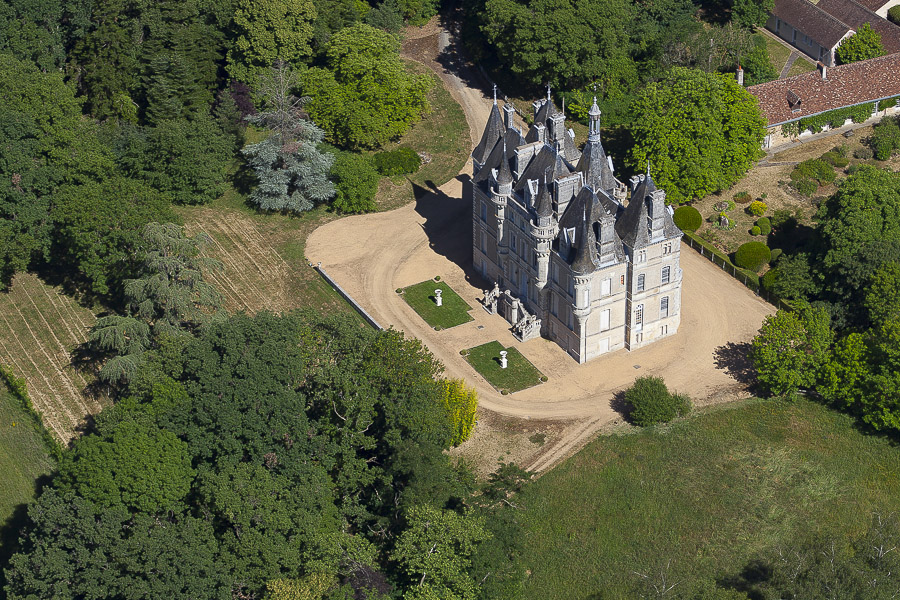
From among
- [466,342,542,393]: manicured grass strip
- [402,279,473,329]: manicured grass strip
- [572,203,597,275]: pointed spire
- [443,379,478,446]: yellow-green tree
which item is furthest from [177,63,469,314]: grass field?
[572,203,597,275]: pointed spire

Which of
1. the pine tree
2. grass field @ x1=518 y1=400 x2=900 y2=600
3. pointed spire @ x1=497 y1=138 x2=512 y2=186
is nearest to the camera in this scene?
grass field @ x1=518 y1=400 x2=900 y2=600

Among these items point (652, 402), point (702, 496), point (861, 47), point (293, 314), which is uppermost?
point (293, 314)

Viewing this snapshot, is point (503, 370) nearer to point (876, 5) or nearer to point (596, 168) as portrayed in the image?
point (596, 168)

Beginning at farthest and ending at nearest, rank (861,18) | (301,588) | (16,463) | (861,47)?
(861,18), (861,47), (16,463), (301,588)

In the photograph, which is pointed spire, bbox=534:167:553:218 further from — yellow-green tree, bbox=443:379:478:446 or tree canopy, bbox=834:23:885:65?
tree canopy, bbox=834:23:885:65

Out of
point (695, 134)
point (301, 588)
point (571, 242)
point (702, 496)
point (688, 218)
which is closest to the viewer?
point (301, 588)

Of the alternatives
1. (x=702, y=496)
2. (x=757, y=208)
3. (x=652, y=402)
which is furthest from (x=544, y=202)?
(x=757, y=208)
